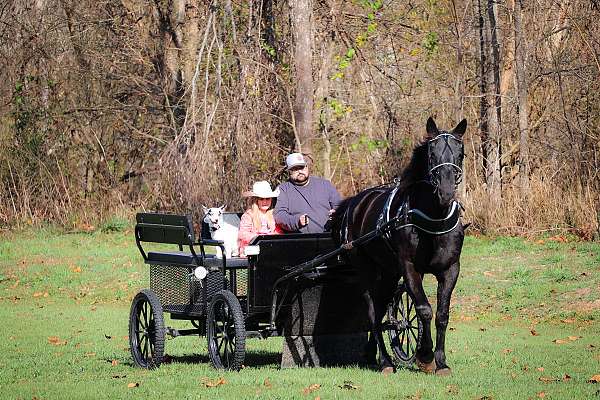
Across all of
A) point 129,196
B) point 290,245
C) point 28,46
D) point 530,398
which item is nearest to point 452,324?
point 290,245

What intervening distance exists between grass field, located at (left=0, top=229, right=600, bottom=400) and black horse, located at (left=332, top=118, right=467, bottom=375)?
39 centimetres

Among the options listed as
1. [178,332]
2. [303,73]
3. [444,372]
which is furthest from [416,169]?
[303,73]

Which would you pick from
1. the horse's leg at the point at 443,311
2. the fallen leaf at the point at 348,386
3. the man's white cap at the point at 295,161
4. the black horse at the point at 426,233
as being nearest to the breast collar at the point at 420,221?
the black horse at the point at 426,233

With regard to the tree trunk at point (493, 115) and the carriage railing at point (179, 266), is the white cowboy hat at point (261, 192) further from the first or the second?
the tree trunk at point (493, 115)

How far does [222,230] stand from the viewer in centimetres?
1206

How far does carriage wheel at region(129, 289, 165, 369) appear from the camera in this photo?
10914mm

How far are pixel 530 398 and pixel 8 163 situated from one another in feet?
72.0

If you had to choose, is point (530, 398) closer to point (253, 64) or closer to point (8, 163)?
point (253, 64)

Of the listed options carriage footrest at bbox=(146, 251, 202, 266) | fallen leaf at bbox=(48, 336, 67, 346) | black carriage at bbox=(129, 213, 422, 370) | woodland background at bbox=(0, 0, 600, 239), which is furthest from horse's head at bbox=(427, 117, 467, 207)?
woodland background at bbox=(0, 0, 600, 239)

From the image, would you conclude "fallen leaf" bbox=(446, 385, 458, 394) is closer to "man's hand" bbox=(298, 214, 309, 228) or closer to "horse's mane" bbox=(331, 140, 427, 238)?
"horse's mane" bbox=(331, 140, 427, 238)

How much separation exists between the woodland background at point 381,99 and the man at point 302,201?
971cm

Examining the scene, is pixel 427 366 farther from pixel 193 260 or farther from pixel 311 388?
pixel 193 260

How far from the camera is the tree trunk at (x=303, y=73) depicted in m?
21.9

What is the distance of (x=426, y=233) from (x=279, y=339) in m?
4.90
